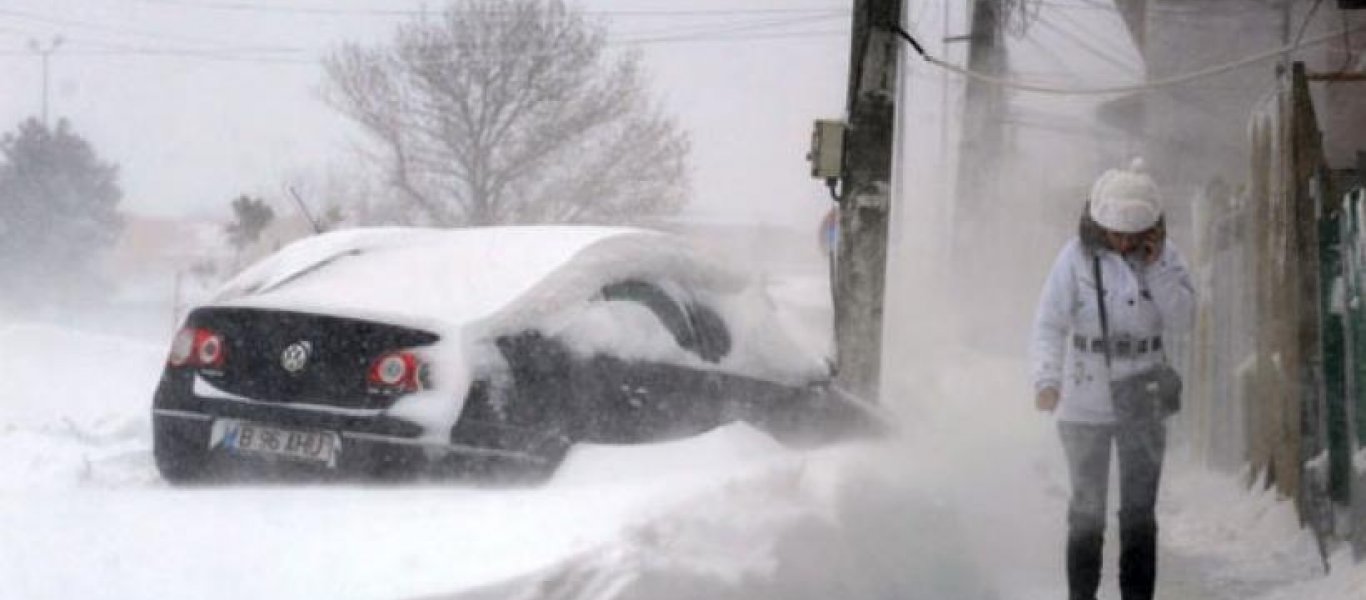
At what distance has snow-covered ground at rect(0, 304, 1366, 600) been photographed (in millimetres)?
3434

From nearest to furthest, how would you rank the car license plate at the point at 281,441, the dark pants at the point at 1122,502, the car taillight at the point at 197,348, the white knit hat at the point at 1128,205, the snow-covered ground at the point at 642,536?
the snow-covered ground at the point at 642,536 < the white knit hat at the point at 1128,205 < the dark pants at the point at 1122,502 < the car license plate at the point at 281,441 < the car taillight at the point at 197,348

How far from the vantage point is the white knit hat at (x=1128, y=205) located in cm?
504

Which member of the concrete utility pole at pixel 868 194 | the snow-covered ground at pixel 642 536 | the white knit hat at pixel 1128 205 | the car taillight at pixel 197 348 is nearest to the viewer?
the snow-covered ground at pixel 642 536

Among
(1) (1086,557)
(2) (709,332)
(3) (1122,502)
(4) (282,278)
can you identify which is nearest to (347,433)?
(4) (282,278)

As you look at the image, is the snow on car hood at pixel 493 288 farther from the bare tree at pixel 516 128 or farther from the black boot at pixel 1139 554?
the bare tree at pixel 516 128

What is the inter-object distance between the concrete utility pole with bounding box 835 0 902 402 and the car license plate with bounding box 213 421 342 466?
4333 mm

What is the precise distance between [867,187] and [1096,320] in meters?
4.04

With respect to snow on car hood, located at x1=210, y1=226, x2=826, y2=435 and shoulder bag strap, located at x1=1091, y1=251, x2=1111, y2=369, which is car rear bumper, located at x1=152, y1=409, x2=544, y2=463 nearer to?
snow on car hood, located at x1=210, y1=226, x2=826, y2=435

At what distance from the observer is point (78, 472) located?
7770 millimetres

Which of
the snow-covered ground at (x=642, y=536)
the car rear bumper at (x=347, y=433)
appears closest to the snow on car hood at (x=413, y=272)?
the car rear bumper at (x=347, y=433)

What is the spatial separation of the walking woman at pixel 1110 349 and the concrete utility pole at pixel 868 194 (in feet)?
12.4

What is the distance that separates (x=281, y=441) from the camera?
532cm

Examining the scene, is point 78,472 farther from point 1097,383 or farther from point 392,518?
point 1097,383

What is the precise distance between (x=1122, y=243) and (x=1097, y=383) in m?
0.48
